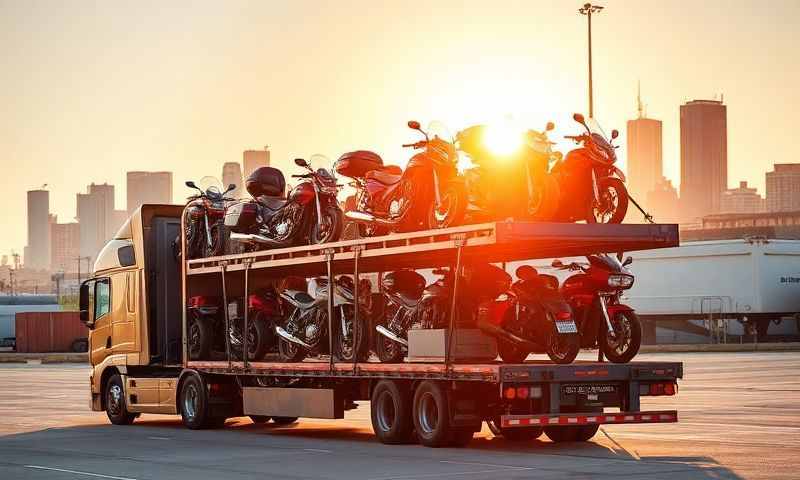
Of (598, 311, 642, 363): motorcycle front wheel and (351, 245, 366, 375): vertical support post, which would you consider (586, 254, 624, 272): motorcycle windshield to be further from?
(351, 245, 366, 375): vertical support post

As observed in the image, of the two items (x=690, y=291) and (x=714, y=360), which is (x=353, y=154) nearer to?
(x=714, y=360)

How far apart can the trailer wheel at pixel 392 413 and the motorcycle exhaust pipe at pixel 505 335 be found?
1.34 metres

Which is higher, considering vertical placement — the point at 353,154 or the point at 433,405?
the point at 353,154

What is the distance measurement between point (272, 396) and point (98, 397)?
17.6ft

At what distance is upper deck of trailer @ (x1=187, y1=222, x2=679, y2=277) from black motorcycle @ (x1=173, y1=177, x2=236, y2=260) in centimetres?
247

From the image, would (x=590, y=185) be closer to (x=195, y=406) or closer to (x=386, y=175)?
(x=386, y=175)

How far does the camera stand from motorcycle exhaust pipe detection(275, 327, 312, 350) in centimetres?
2069

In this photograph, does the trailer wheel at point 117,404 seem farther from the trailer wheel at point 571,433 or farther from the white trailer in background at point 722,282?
the white trailer in background at point 722,282

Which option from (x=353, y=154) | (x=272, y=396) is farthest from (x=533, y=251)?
(x=272, y=396)

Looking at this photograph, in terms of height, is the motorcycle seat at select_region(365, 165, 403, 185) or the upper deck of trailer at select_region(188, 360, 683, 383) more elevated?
the motorcycle seat at select_region(365, 165, 403, 185)

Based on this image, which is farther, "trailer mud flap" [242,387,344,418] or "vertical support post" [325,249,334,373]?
"trailer mud flap" [242,387,344,418]

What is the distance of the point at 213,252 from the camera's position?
2317cm

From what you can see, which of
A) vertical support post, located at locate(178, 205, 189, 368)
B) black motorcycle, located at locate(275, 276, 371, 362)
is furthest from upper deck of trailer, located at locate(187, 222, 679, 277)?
vertical support post, located at locate(178, 205, 189, 368)

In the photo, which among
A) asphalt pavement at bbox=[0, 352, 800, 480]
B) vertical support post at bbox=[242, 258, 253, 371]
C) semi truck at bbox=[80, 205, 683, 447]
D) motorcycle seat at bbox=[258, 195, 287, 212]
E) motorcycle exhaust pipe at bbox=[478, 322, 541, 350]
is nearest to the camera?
asphalt pavement at bbox=[0, 352, 800, 480]
